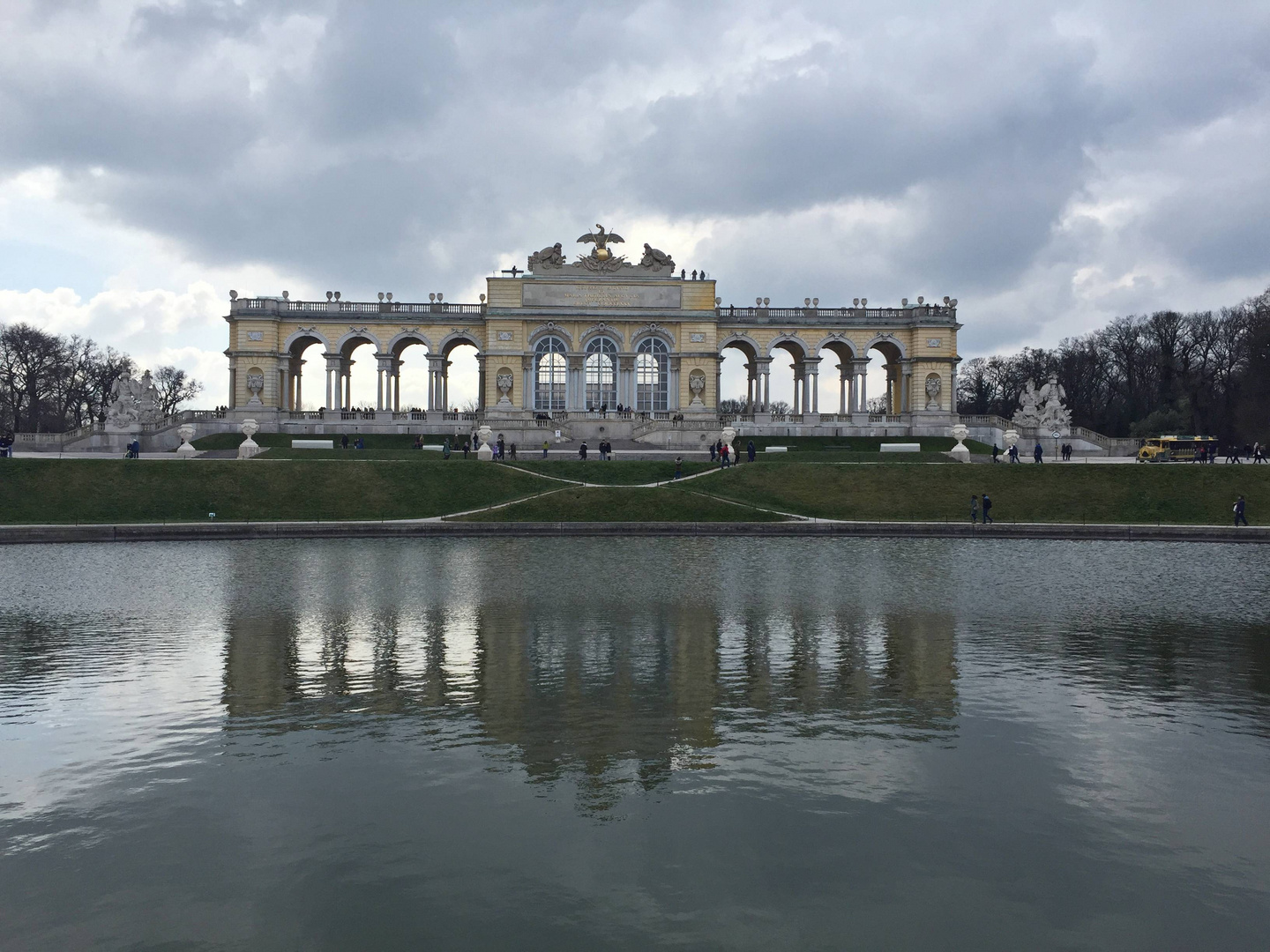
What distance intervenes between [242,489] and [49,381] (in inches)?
1889

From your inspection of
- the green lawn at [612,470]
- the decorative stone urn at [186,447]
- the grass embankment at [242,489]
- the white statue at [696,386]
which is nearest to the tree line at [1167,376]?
the white statue at [696,386]

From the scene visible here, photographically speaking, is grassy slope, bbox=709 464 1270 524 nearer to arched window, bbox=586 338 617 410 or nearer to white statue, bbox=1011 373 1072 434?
white statue, bbox=1011 373 1072 434

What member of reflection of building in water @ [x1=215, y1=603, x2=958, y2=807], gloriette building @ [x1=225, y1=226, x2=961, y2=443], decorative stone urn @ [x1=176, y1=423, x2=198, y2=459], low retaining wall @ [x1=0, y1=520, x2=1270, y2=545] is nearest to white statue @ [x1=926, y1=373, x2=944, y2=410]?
gloriette building @ [x1=225, y1=226, x2=961, y2=443]

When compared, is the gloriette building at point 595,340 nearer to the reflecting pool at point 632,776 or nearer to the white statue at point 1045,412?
the white statue at point 1045,412

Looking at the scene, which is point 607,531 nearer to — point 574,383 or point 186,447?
point 186,447

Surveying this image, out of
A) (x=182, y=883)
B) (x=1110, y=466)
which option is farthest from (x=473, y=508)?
(x=182, y=883)

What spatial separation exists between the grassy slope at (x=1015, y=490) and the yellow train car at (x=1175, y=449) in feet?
42.8

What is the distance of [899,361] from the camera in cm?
7588

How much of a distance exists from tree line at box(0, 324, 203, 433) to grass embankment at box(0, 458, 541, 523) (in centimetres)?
3004

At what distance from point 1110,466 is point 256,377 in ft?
194

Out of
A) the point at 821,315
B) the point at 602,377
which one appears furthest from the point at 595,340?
the point at 821,315

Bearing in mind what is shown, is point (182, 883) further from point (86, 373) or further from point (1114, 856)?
point (86, 373)

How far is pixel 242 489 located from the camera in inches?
1702

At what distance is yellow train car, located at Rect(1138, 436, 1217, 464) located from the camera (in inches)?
2343
